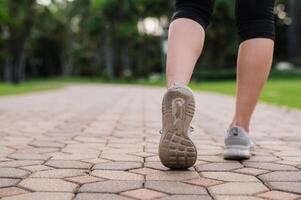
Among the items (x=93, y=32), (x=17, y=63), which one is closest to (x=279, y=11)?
(x=93, y=32)

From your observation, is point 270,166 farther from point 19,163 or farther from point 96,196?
point 19,163

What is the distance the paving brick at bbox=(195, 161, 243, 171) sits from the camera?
2363 mm

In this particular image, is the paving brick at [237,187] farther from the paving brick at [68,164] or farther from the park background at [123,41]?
the park background at [123,41]

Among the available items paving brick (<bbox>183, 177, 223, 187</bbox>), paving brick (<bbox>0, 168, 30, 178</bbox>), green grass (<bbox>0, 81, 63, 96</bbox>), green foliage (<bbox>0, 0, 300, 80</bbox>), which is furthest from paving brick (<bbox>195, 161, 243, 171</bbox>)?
green foliage (<bbox>0, 0, 300, 80</bbox>)

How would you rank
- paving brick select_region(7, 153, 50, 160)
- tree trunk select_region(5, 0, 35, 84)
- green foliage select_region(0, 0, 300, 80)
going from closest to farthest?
paving brick select_region(7, 153, 50, 160) < tree trunk select_region(5, 0, 35, 84) < green foliage select_region(0, 0, 300, 80)

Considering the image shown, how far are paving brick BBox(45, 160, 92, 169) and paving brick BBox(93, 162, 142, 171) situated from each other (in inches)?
2.4

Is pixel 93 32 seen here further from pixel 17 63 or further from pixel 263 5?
pixel 263 5

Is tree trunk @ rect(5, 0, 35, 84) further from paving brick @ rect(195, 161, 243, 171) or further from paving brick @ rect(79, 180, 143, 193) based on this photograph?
paving brick @ rect(79, 180, 143, 193)

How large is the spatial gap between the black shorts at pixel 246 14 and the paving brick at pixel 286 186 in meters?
0.85

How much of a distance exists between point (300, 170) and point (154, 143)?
1.24m

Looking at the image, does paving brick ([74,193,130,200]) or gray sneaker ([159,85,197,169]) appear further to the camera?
gray sneaker ([159,85,197,169])

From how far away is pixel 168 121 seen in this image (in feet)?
7.11

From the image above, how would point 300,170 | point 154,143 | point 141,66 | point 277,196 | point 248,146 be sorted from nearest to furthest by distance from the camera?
point 277,196, point 300,170, point 248,146, point 154,143, point 141,66

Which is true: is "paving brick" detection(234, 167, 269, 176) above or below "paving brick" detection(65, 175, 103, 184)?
below
